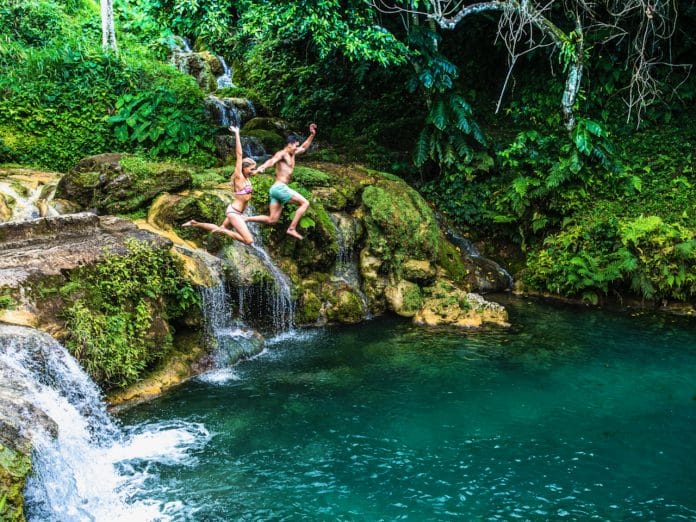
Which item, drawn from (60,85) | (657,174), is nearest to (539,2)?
(657,174)

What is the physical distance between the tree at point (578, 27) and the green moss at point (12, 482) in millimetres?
11328

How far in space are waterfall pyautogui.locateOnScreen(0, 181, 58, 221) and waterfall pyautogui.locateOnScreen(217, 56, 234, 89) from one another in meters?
12.2

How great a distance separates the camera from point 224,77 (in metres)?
22.6

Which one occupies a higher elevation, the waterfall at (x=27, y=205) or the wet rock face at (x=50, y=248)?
the waterfall at (x=27, y=205)

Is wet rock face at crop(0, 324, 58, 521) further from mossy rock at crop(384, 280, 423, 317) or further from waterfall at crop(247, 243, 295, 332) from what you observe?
mossy rock at crop(384, 280, 423, 317)

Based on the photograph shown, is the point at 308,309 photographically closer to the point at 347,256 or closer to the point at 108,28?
the point at 347,256

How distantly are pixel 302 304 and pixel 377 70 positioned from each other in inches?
320

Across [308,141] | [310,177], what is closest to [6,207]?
[308,141]

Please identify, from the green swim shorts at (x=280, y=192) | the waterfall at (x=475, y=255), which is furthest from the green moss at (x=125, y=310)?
the waterfall at (x=475, y=255)

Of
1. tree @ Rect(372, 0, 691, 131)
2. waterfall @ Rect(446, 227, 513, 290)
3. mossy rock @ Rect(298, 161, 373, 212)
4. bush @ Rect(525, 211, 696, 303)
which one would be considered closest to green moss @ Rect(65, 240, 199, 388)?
mossy rock @ Rect(298, 161, 373, 212)

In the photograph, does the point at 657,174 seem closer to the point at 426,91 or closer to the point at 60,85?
the point at 426,91

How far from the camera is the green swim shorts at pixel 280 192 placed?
9.93 meters

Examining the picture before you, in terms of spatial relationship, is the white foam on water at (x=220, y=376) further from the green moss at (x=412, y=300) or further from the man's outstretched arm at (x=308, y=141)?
the green moss at (x=412, y=300)

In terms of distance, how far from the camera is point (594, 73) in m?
16.2
